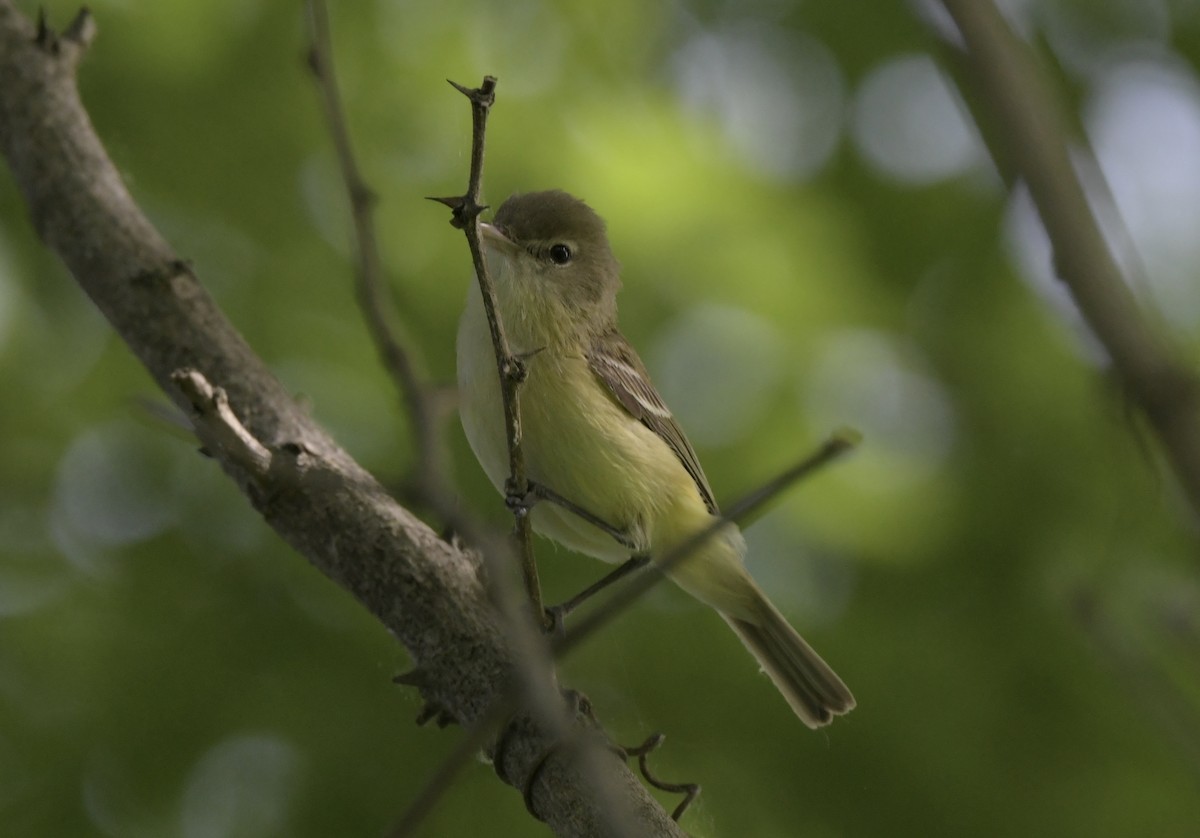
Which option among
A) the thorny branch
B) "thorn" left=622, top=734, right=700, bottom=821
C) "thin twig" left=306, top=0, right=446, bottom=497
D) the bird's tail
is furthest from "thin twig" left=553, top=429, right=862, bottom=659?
the bird's tail

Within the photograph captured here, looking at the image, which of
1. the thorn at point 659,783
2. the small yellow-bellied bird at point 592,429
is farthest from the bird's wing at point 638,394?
the thorn at point 659,783

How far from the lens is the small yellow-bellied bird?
421cm

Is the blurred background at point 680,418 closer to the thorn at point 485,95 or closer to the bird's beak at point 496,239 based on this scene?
the bird's beak at point 496,239

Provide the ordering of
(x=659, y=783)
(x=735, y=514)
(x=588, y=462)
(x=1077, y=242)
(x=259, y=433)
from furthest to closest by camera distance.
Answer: (x=588, y=462) → (x=259, y=433) → (x=659, y=783) → (x=735, y=514) → (x=1077, y=242)

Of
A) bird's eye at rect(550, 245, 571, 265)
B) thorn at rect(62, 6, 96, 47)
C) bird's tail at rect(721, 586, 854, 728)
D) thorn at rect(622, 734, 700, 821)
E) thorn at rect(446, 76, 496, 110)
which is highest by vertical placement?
thorn at rect(446, 76, 496, 110)

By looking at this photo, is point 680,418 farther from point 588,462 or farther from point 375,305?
point 375,305

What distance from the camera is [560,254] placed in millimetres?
4902

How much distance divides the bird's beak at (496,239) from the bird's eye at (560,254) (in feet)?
0.56

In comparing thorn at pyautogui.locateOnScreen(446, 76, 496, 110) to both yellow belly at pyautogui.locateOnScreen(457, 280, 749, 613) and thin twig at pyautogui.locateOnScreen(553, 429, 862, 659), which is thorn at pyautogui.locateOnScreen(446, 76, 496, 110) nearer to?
thin twig at pyautogui.locateOnScreen(553, 429, 862, 659)

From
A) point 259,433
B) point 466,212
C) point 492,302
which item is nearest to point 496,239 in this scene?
point 259,433

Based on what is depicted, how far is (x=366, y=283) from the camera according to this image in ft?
6.28

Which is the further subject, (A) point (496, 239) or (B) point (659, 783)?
(A) point (496, 239)

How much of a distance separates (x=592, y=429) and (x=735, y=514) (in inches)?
104

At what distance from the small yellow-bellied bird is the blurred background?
174 millimetres
